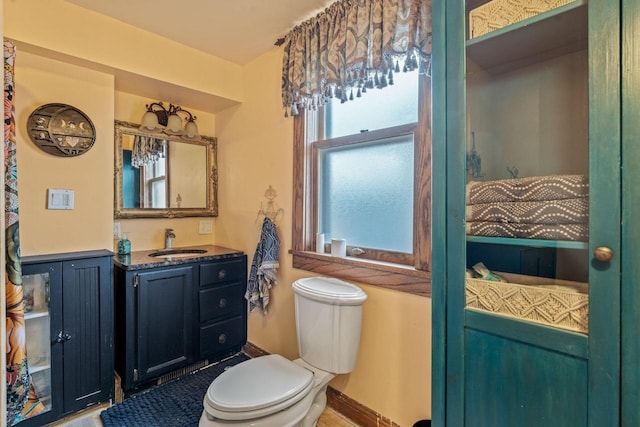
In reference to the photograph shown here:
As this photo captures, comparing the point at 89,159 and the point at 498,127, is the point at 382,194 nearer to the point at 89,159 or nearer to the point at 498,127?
the point at 498,127

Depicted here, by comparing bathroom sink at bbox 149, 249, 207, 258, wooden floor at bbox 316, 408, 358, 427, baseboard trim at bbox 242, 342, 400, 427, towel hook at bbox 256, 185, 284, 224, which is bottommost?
wooden floor at bbox 316, 408, 358, 427

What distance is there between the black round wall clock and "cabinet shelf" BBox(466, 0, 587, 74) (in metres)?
2.05

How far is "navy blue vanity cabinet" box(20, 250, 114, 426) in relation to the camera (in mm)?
1583

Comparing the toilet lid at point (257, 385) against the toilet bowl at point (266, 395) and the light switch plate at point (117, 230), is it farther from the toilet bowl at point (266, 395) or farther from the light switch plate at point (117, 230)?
the light switch plate at point (117, 230)

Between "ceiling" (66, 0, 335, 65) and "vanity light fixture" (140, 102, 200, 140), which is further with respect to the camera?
"vanity light fixture" (140, 102, 200, 140)

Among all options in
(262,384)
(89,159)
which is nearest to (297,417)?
(262,384)

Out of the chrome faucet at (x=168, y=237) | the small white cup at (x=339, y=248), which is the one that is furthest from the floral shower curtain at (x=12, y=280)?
the small white cup at (x=339, y=248)

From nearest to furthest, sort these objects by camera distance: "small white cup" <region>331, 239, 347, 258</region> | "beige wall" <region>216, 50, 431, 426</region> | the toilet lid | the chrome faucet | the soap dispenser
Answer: the toilet lid → "beige wall" <region>216, 50, 431, 426</region> → "small white cup" <region>331, 239, 347, 258</region> → the soap dispenser → the chrome faucet

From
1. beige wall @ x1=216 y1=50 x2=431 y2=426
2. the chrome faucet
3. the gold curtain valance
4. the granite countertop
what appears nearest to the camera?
the gold curtain valance

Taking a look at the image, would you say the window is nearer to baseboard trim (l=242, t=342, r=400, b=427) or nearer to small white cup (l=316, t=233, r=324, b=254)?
small white cup (l=316, t=233, r=324, b=254)

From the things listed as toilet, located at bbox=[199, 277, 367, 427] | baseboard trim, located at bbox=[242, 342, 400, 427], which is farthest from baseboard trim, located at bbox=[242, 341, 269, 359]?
toilet, located at bbox=[199, 277, 367, 427]

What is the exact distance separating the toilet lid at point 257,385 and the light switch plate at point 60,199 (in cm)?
134

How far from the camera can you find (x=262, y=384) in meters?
1.36

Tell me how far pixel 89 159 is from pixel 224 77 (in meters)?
1.13
